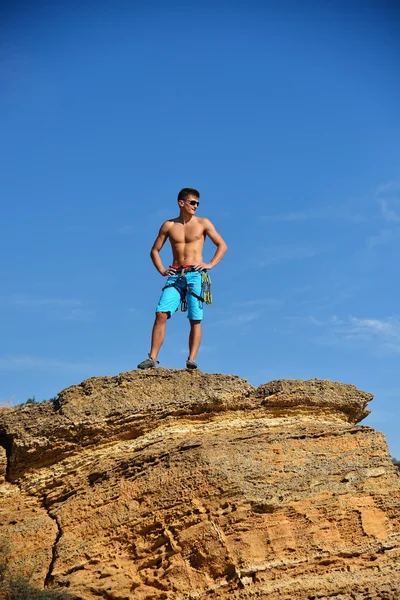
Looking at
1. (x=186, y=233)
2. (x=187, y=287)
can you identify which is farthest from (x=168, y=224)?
(x=187, y=287)

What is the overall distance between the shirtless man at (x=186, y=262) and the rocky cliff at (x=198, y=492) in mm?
883

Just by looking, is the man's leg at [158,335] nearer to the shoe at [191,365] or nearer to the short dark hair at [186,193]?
the shoe at [191,365]

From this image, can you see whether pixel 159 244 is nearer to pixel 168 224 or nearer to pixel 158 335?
pixel 168 224

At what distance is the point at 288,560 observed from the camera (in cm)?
791

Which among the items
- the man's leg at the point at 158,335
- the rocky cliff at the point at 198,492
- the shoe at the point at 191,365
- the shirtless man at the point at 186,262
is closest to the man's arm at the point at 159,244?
the shirtless man at the point at 186,262

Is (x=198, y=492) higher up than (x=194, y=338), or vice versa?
(x=194, y=338)

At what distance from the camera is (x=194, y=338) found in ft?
34.3

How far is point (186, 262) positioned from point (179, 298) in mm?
585

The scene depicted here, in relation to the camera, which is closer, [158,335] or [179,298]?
[158,335]

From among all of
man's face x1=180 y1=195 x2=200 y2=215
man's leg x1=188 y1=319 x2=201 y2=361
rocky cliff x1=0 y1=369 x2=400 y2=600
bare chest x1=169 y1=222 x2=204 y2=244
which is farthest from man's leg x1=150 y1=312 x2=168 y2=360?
man's face x1=180 y1=195 x2=200 y2=215

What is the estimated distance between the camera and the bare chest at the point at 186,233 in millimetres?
10969

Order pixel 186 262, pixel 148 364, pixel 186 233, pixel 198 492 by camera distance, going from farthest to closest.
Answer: pixel 186 233
pixel 186 262
pixel 148 364
pixel 198 492

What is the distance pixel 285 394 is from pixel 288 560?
89.3 inches

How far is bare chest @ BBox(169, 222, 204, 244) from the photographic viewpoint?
11.0m
